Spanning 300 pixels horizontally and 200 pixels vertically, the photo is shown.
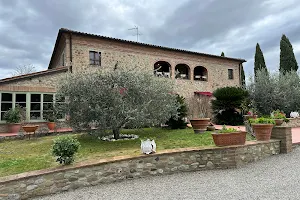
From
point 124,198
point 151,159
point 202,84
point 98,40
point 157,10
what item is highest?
point 157,10

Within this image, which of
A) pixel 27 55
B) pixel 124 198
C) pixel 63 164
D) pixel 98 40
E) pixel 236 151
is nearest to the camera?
pixel 124 198

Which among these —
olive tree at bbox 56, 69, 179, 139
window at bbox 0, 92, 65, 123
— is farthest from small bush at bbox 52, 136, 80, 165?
window at bbox 0, 92, 65, 123

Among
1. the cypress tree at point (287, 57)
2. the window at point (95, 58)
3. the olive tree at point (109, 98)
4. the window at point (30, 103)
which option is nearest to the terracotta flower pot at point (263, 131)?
the olive tree at point (109, 98)

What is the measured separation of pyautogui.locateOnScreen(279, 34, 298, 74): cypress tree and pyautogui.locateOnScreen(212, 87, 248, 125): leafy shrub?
565 inches

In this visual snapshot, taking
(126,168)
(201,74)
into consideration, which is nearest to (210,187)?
(126,168)

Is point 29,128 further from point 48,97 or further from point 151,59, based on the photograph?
point 151,59

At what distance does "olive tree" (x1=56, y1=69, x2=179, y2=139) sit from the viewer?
736 cm

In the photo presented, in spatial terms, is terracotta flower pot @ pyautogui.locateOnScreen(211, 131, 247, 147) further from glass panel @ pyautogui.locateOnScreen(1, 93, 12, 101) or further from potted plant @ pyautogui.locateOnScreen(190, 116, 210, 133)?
glass panel @ pyautogui.locateOnScreen(1, 93, 12, 101)

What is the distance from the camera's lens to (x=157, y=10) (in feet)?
41.3

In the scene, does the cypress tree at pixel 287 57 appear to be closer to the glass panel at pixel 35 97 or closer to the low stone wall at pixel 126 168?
the low stone wall at pixel 126 168

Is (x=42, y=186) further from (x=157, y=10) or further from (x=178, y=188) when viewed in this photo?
(x=157, y=10)

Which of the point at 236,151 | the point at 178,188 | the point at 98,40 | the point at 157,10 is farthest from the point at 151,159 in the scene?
the point at 98,40

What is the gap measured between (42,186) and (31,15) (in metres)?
10.3

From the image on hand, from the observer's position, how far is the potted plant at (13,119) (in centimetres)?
1050
